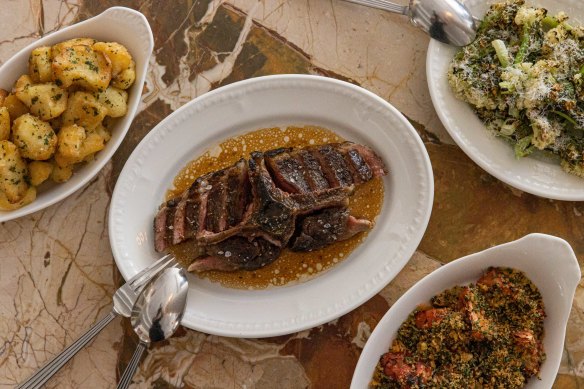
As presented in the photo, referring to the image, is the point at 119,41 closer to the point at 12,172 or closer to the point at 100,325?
the point at 12,172

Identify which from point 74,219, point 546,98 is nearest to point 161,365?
point 74,219

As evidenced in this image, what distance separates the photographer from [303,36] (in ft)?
9.92

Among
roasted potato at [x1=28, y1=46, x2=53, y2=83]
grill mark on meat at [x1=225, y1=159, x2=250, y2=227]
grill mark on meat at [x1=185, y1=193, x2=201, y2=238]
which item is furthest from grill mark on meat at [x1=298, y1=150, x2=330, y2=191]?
roasted potato at [x1=28, y1=46, x2=53, y2=83]

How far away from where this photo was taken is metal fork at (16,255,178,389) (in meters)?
2.73

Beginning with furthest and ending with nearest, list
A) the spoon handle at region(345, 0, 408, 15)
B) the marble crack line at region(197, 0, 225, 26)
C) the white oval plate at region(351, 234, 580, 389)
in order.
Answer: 1. the marble crack line at region(197, 0, 225, 26)
2. the spoon handle at region(345, 0, 408, 15)
3. the white oval plate at region(351, 234, 580, 389)

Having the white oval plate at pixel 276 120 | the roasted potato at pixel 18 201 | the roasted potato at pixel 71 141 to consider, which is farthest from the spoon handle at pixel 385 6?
the roasted potato at pixel 18 201

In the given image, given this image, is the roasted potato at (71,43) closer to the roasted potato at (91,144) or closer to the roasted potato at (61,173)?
the roasted potato at (91,144)

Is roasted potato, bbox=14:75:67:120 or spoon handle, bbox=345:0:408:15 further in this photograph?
spoon handle, bbox=345:0:408:15

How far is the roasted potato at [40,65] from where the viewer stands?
255cm

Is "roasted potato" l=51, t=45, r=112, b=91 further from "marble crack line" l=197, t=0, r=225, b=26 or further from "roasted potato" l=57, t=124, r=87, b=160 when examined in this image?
"marble crack line" l=197, t=0, r=225, b=26

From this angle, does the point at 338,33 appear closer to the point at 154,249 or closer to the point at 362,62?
the point at 362,62

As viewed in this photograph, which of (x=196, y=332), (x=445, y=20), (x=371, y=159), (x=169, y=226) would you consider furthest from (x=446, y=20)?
(x=196, y=332)

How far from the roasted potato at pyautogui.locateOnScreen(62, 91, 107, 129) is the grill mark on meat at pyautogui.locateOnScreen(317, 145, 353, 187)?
1.12 m

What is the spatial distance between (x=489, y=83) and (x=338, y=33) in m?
0.86
